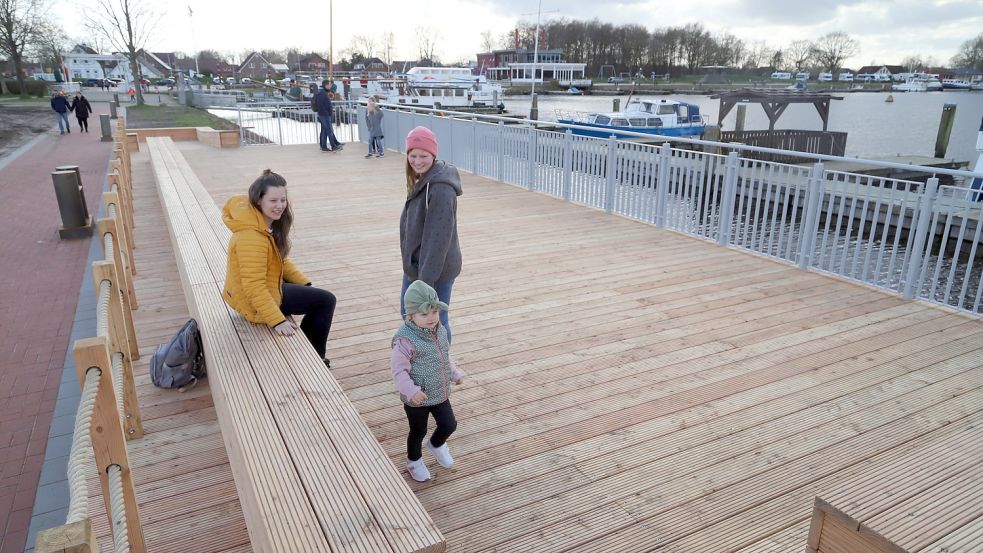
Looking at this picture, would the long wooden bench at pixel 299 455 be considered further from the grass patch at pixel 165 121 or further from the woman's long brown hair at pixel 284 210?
the grass patch at pixel 165 121

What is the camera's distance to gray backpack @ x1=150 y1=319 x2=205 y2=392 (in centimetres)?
394

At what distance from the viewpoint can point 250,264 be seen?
340 centimetres

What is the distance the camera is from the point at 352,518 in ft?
6.55

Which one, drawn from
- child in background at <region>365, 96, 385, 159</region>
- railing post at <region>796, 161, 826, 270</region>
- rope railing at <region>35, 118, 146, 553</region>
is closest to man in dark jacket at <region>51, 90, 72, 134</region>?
child in background at <region>365, 96, 385, 159</region>

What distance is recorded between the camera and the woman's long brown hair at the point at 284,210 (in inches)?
134

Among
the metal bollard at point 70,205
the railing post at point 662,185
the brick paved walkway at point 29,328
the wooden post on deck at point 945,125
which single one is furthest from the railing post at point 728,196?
the wooden post on deck at point 945,125

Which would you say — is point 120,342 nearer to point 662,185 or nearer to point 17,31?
point 662,185

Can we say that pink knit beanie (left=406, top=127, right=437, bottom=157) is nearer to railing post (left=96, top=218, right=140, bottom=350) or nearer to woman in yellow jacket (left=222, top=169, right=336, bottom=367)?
woman in yellow jacket (left=222, top=169, right=336, bottom=367)

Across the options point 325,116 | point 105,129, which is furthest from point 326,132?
point 105,129

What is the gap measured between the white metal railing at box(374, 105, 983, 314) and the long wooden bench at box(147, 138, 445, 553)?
468 centimetres

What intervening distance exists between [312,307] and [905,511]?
311cm

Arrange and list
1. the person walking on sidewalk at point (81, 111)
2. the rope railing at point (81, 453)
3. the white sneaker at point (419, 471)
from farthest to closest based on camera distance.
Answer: the person walking on sidewalk at point (81, 111), the white sneaker at point (419, 471), the rope railing at point (81, 453)

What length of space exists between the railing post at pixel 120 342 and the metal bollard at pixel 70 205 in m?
7.50

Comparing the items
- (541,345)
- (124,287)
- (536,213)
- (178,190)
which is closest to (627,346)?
(541,345)
